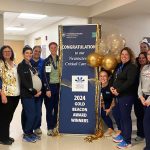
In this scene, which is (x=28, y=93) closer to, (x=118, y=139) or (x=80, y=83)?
(x=80, y=83)

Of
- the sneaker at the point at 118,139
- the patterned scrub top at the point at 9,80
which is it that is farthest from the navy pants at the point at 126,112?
the patterned scrub top at the point at 9,80

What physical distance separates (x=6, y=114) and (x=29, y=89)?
499mm

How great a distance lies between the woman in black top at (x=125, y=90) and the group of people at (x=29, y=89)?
3.70 ft

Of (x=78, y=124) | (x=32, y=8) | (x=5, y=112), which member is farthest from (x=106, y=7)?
(x=5, y=112)

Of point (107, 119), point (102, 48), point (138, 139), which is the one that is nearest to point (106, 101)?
point (107, 119)

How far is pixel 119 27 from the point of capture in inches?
241

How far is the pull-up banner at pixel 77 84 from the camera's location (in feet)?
14.7

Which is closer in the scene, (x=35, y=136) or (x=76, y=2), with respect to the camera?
(x=35, y=136)

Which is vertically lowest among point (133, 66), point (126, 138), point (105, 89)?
point (126, 138)

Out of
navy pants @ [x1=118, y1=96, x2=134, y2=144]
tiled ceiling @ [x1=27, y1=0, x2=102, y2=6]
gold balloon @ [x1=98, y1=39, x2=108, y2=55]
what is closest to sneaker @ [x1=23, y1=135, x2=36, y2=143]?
navy pants @ [x1=118, y1=96, x2=134, y2=144]

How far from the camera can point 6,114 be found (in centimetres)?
396

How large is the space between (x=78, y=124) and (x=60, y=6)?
8.83 feet

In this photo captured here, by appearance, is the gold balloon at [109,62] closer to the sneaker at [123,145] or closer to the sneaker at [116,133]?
the sneaker at [116,133]

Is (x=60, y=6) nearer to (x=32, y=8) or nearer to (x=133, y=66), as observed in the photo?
(x=32, y=8)
